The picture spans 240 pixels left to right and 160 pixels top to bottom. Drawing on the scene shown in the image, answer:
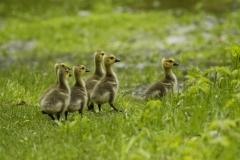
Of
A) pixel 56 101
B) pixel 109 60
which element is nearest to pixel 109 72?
pixel 109 60

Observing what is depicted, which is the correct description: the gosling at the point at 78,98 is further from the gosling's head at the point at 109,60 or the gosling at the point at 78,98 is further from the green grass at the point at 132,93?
the gosling's head at the point at 109,60

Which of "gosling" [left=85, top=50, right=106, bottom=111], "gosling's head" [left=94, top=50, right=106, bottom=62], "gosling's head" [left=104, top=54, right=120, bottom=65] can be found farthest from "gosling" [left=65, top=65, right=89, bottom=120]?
"gosling's head" [left=94, top=50, right=106, bottom=62]

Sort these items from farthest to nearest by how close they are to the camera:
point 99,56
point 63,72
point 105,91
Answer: point 99,56, point 105,91, point 63,72

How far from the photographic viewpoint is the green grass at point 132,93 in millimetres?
6789

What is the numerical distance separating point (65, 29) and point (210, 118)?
19919 mm

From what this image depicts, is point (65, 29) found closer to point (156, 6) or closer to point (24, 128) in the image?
point (156, 6)

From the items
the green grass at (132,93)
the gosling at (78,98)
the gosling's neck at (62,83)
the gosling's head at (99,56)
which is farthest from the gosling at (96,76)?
the gosling's neck at (62,83)

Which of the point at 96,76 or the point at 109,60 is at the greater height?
the point at 109,60

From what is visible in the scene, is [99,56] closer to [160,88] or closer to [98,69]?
[98,69]

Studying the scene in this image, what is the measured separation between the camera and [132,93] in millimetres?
13406

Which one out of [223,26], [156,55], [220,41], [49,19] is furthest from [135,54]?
[49,19]

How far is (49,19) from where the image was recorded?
97.2 feet

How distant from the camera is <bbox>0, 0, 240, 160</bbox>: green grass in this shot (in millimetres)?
6789

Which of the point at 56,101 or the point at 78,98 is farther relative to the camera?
the point at 78,98
